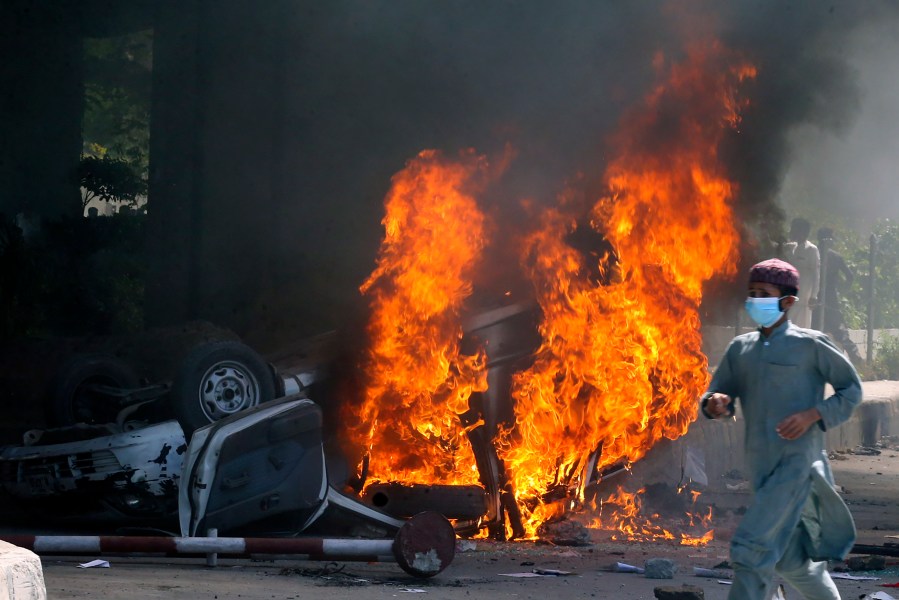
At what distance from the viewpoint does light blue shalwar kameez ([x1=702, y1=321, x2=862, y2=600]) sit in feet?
16.0

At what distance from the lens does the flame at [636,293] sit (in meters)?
9.31

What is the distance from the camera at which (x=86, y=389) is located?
30.6 feet

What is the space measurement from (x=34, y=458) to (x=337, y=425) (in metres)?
2.23

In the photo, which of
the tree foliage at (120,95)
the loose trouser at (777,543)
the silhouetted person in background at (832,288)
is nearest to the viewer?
the loose trouser at (777,543)

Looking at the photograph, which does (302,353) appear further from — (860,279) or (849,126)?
(860,279)

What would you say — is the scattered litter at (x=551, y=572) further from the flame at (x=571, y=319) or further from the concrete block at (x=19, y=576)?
the concrete block at (x=19, y=576)

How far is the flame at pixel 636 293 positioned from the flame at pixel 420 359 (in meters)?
0.46

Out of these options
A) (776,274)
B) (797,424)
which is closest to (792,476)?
(797,424)

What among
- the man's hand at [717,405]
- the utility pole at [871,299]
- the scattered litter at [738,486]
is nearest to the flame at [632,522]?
the scattered litter at [738,486]

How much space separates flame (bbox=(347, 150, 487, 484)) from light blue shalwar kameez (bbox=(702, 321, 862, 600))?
13.1ft

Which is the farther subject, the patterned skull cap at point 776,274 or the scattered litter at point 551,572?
the scattered litter at point 551,572

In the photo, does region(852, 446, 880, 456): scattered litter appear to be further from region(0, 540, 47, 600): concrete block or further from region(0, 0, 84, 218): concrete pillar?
region(0, 540, 47, 600): concrete block

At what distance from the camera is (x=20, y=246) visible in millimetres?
15281

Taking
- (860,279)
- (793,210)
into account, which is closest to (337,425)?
(793,210)
